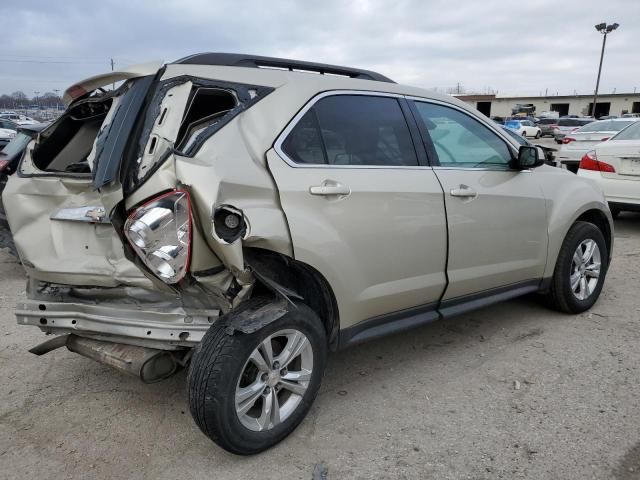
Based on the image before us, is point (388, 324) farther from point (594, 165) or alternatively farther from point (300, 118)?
point (594, 165)

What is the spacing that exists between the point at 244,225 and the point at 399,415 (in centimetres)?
147

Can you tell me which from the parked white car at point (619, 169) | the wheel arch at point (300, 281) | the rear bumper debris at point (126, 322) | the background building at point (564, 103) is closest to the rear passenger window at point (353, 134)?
the wheel arch at point (300, 281)

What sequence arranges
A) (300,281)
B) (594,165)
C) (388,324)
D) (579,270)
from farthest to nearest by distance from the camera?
(594,165)
(579,270)
(388,324)
(300,281)

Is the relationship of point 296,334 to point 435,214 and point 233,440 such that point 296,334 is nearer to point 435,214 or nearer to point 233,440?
point 233,440

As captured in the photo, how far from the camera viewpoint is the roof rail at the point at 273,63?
2775 mm

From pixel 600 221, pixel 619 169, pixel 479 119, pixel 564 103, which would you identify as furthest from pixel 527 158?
pixel 564 103

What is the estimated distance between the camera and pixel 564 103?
70250mm

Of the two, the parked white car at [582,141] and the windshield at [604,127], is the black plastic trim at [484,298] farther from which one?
the windshield at [604,127]

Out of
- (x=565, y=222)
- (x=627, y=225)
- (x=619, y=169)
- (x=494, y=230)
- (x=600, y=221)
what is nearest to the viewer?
(x=494, y=230)

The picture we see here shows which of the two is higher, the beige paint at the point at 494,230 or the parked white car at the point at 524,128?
the parked white car at the point at 524,128

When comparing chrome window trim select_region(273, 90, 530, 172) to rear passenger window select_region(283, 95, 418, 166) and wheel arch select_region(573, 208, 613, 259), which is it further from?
wheel arch select_region(573, 208, 613, 259)

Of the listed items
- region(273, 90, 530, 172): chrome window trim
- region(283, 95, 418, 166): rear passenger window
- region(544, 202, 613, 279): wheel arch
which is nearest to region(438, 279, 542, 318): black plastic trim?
region(544, 202, 613, 279): wheel arch

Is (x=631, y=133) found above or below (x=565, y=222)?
above

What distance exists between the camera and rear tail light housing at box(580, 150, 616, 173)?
23.9 feet
